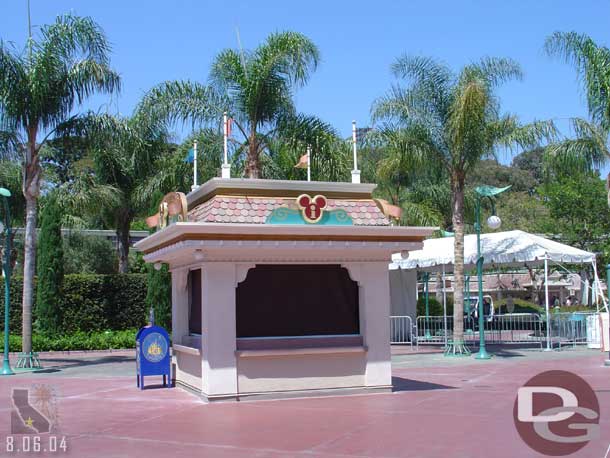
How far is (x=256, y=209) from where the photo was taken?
13.0m

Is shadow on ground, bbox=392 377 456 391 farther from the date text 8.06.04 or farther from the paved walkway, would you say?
the date text 8.06.04

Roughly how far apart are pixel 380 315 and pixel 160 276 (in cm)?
1400

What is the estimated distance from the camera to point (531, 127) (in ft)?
69.1

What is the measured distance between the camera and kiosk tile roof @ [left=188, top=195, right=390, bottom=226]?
1277 centimetres

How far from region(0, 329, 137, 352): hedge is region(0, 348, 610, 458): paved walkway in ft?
23.7

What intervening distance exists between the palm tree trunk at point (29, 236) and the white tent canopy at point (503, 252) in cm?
1089

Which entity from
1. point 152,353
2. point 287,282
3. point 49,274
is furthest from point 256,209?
point 49,274

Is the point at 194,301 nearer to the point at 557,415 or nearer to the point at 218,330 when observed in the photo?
the point at 218,330

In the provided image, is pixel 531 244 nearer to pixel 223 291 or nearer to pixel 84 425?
pixel 223 291

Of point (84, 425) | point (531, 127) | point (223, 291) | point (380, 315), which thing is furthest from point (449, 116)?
point (84, 425)

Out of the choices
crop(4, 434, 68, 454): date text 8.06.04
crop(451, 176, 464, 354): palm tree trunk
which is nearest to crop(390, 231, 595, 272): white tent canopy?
crop(451, 176, 464, 354): palm tree trunk

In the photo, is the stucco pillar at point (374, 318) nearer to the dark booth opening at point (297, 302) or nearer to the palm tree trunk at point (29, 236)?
the dark booth opening at point (297, 302)

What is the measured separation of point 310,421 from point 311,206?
13.0ft

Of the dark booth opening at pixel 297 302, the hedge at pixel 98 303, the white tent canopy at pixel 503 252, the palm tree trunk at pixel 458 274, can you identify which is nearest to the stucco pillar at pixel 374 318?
the dark booth opening at pixel 297 302
